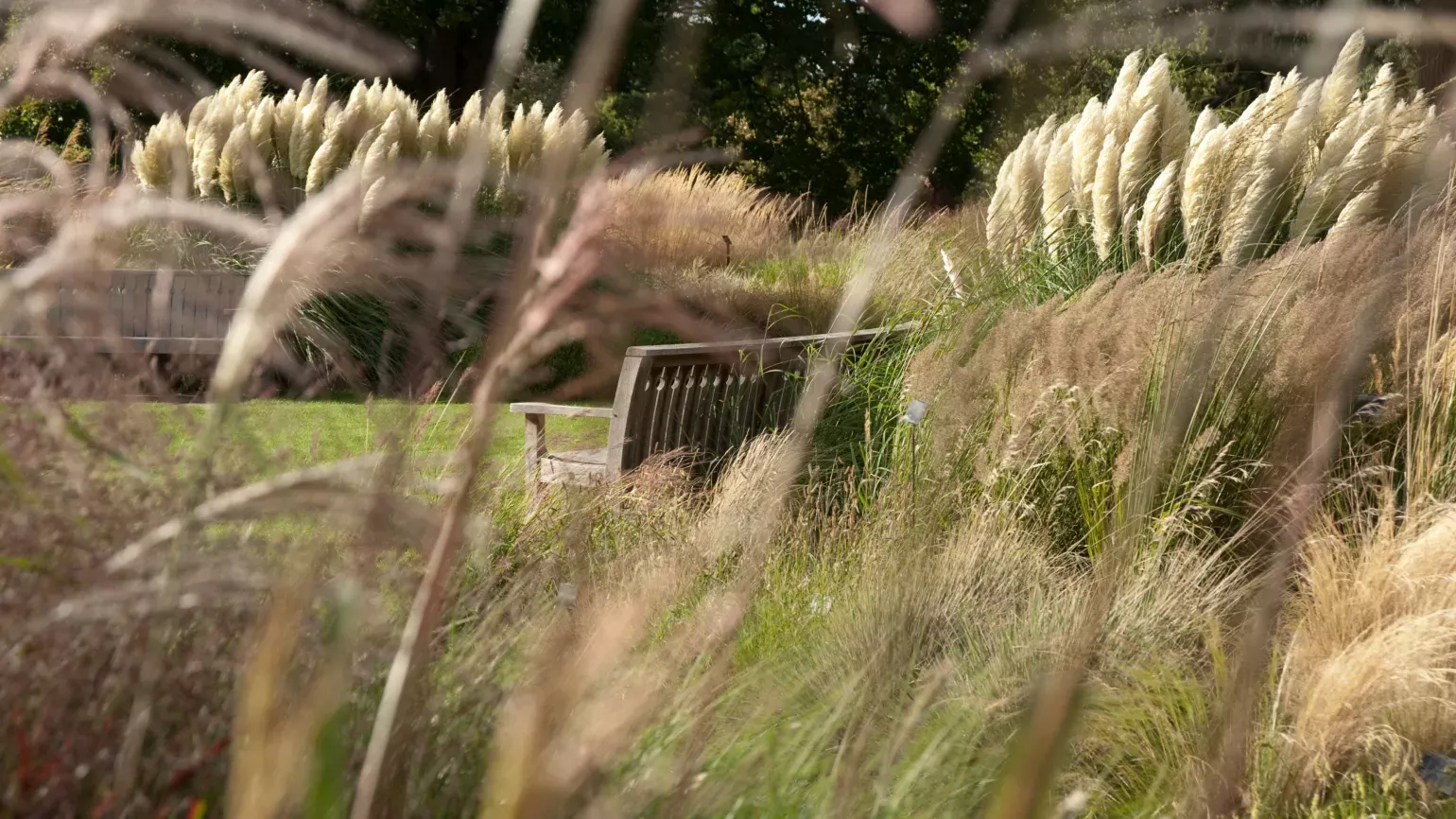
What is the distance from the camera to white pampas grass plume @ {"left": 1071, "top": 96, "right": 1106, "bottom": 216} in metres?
5.58

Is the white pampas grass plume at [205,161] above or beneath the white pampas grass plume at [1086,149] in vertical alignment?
beneath

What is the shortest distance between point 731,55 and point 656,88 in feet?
74.6

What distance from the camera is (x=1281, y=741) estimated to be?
3.20 m

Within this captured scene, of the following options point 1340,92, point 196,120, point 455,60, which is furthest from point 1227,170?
point 455,60

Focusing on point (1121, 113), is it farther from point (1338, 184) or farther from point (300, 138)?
point (300, 138)

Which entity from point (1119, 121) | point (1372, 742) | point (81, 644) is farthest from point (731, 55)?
point (81, 644)

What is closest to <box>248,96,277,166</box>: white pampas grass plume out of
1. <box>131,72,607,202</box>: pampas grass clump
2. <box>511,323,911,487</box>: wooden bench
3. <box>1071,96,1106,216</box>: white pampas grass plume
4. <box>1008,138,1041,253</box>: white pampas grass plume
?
<box>131,72,607,202</box>: pampas grass clump

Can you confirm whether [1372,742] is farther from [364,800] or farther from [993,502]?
[364,800]

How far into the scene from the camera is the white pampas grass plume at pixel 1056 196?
18.9 feet

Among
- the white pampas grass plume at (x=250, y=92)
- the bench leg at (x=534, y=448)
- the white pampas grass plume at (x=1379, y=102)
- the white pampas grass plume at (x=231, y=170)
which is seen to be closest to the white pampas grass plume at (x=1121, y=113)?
the white pampas grass plume at (x=1379, y=102)

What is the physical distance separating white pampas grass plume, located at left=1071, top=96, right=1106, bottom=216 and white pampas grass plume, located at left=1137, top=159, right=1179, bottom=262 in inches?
10.8

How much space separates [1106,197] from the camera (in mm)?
5438

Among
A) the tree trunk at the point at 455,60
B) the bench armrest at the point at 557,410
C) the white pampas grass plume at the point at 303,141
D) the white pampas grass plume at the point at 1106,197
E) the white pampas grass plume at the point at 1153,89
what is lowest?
the tree trunk at the point at 455,60

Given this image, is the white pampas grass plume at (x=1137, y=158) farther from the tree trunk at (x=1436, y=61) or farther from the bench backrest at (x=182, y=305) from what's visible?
the bench backrest at (x=182, y=305)
